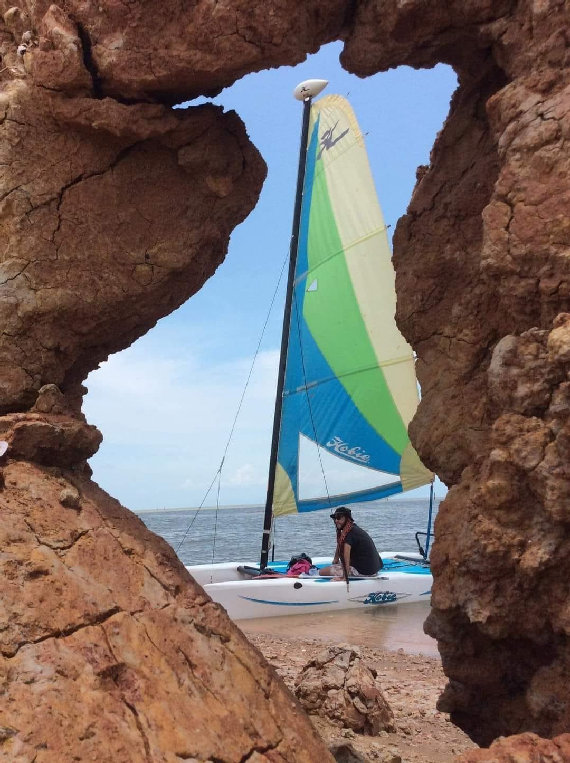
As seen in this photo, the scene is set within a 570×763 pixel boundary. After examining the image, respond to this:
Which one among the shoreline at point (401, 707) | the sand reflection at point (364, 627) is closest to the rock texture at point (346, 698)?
the shoreline at point (401, 707)

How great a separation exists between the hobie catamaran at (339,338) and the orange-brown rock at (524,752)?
40.4 ft

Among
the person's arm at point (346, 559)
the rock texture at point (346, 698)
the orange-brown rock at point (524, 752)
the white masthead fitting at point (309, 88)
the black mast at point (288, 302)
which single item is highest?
the white masthead fitting at point (309, 88)

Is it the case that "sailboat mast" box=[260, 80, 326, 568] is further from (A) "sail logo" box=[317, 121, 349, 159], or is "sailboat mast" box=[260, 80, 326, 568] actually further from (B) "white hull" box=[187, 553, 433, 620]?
(B) "white hull" box=[187, 553, 433, 620]

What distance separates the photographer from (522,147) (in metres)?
2.66

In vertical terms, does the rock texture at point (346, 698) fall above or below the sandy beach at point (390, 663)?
above

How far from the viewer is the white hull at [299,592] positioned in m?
11.8

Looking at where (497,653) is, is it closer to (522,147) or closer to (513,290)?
(513,290)

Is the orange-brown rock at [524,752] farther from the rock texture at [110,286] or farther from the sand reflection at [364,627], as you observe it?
the sand reflection at [364,627]

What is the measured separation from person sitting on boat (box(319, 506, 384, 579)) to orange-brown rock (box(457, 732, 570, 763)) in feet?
33.4

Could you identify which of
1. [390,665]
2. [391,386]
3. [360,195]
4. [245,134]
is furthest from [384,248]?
[245,134]

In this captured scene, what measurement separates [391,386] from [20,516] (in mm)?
13215

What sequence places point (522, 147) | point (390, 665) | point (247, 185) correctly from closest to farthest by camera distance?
point (522, 147) → point (247, 185) → point (390, 665)

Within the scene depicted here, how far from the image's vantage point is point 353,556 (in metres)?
13.5

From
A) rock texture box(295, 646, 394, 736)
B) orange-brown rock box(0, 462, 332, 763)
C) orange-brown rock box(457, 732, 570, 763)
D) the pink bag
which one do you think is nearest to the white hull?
the pink bag
